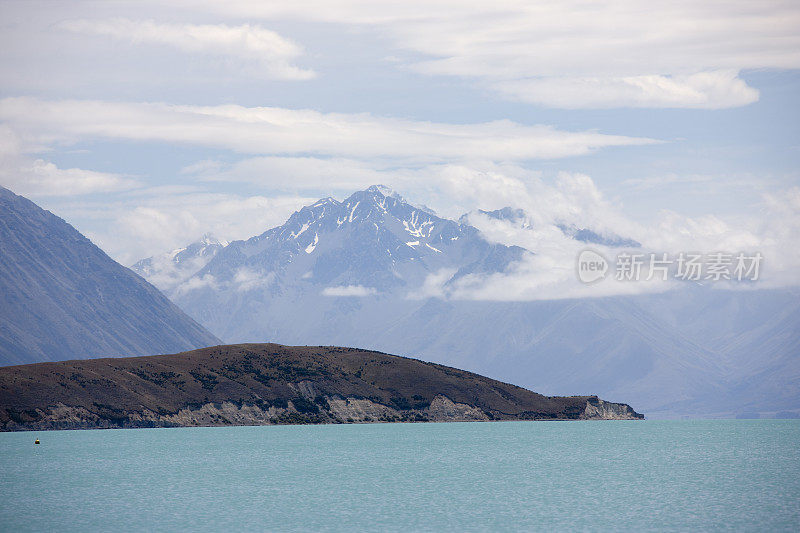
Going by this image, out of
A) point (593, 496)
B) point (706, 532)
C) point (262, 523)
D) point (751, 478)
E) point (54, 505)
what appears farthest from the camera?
point (751, 478)

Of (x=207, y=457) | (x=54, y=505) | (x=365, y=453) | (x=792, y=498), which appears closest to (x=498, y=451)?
(x=365, y=453)

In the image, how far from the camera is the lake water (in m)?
76.8

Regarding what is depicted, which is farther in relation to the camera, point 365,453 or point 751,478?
point 365,453

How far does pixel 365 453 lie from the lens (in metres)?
152

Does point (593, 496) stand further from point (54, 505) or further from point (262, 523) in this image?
point (54, 505)

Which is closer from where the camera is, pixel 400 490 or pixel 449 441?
pixel 400 490

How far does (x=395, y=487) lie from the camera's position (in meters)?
101

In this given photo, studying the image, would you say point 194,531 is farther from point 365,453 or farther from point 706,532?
point 365,453

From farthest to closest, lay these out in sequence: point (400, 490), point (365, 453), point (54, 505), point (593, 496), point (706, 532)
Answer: point (365, 453) < point (400, 490) < point (593, 496) < point (54, 505) < point (706, 532)

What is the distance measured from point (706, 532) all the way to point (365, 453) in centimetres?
8650

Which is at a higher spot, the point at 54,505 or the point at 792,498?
the point at 792,498

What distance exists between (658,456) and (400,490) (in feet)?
204

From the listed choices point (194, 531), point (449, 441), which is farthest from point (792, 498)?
point (449, 441)

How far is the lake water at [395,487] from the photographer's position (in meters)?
76.8
